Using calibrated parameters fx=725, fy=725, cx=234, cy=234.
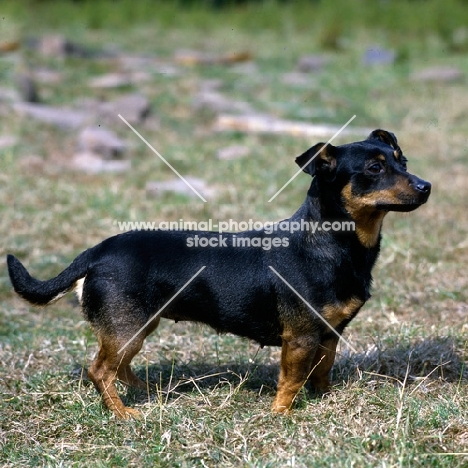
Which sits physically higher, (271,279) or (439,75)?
(271,279)

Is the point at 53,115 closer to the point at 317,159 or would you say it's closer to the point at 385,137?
the point at 385,137

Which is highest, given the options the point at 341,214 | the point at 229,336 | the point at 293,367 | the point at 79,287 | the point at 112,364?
the point at 341,214

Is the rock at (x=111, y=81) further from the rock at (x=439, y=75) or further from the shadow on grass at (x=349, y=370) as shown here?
the shadow on grass at (x=349, y=370)

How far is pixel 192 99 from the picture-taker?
11734 mm

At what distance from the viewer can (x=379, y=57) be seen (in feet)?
50.5

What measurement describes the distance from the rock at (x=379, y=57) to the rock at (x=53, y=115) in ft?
22.7

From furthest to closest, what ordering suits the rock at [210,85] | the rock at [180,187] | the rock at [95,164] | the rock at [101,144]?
the rock at [210,85] → the rock at [101,144] → the rock at [95,164] → the rock at [180,187]

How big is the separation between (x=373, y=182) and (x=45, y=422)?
84.9 inches

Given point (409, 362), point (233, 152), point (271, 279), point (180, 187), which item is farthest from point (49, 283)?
point (233, 152)

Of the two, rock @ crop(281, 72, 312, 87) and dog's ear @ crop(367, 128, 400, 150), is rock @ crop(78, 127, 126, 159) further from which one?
dog's ear @ crop(367, 128, 400, 150)

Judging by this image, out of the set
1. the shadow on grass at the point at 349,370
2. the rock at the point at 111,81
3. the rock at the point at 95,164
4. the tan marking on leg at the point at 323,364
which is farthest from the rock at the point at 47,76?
the tan marking on leg at the point at 323,364

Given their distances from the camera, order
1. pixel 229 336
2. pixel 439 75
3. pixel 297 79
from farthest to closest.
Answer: pixel 297 79, pixel 439 75, pixel 229 336

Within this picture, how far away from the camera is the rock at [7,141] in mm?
9375

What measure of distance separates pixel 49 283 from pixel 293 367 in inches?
55.3
